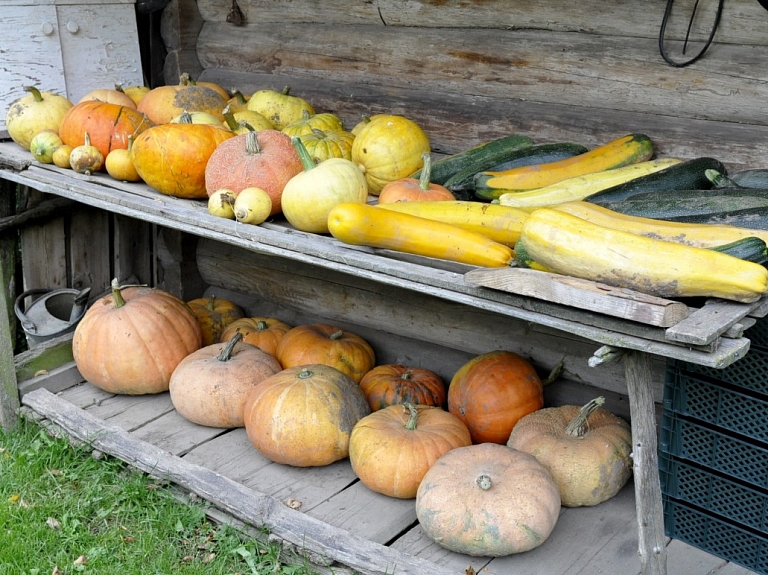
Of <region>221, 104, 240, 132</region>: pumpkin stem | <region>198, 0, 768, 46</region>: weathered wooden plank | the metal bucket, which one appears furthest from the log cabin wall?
the metal bucket

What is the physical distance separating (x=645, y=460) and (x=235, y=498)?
1.69 meters

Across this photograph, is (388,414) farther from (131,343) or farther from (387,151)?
(131,343)

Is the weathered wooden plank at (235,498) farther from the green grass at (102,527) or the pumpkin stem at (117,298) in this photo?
the pumpkin stem at (117,298)

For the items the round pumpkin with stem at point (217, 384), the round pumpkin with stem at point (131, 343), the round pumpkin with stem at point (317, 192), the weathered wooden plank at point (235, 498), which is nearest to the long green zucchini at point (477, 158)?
the round pumpkin with stem at point (317, 192)

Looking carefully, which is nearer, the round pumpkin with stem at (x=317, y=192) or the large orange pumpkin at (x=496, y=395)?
the round pumpkin with stem at (x=317, y=192)

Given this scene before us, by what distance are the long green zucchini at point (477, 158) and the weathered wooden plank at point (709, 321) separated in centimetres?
139

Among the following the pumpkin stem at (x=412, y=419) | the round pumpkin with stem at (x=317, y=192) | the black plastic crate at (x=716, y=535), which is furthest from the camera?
the pumpkin stem at (x=412, y=419)

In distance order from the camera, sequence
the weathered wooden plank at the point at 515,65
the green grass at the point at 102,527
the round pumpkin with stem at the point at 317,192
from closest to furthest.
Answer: the round pumpkin with stem at the point at 317,192 → the weathered wooden plank at the point at 515,65 → the green grass at the point at 102,527

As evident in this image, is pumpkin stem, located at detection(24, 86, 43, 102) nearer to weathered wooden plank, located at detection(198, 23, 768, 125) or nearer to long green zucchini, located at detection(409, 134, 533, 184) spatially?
weathered wooden plank, located at detection(198, 23, 768, 125)

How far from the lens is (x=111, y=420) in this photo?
4.15 m

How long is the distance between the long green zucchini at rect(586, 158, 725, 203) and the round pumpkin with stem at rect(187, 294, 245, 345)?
2.56m

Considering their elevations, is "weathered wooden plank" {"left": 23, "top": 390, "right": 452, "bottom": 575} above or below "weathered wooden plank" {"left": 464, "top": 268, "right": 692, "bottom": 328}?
below

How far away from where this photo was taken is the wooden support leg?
2.42 meters

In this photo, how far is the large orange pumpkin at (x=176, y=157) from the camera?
11.6 feet
